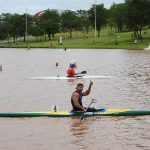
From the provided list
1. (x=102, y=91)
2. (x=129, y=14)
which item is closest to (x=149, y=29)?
(x=129, y=14)

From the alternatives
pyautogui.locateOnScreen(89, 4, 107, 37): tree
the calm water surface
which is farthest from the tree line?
the calm water surface

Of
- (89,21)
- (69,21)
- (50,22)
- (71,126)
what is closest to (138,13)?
(89,21)

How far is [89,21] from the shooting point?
475 ft

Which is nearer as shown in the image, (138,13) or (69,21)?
(138,13)

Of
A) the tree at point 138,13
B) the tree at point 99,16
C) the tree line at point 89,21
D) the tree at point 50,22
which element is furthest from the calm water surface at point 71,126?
the tree at point 50,22

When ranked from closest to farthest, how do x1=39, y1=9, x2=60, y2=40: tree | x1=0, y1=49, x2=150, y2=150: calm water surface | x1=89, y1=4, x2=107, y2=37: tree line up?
1. x1=0, y1=49, x2=150, y2=150: calm water surface
2. x1=89, y1=4, x2=107, y2=37: tree
3. x1=39, y1=9, x2=60, y2=40: tree

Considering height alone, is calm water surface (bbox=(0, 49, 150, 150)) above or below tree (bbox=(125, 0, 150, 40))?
below

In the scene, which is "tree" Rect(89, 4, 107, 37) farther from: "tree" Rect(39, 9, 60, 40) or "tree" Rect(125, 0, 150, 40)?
"tree" Rect(125, 0, 150, 40)

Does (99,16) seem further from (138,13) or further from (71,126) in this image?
(71,126)

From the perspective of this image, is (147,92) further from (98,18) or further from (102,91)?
(98,18)

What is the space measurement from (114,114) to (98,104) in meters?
4.85

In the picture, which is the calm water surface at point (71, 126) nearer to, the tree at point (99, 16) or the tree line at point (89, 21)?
the tree line at point (89, 21)

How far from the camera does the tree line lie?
110 meters

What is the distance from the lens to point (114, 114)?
20.2 m
